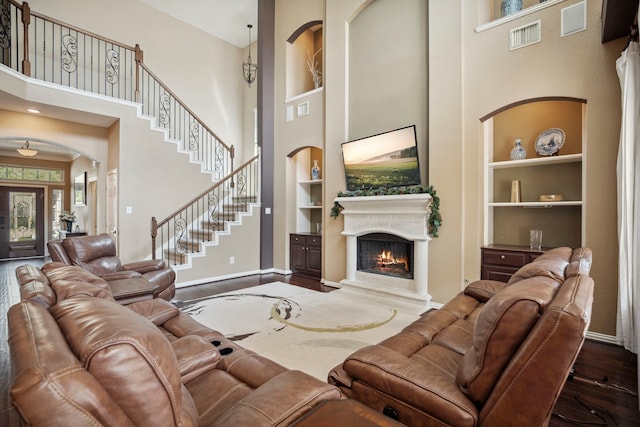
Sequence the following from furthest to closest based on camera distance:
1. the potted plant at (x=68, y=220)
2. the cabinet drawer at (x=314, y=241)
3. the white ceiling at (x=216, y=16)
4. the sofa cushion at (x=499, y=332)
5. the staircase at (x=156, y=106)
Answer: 1. the potted plant at (x=68, y=220)
2. the white ceiling at (x=216, y=16)
3. the cabinet drawer at (x=314, y=241)
4. the staircase at (x=156, y=106)
5. the sofa cushion at (x=499, y=332)

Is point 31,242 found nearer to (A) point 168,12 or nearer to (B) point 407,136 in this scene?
(A) point 168,12

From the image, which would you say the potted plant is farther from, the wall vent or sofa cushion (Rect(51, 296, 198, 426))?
the wall vent

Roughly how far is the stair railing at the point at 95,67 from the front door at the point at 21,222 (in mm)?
5536

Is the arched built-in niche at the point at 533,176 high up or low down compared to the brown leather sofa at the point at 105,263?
up

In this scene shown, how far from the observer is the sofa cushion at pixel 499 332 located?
115 centimetres

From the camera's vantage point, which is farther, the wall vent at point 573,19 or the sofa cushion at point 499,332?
the wall vent at point 573,19

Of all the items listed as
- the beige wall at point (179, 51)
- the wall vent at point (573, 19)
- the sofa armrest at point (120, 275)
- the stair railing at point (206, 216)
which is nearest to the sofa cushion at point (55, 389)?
the sofa armrest at point (120, 275)

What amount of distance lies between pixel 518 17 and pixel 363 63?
226cm

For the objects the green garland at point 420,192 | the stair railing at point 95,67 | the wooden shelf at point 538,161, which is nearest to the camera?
the wooden shelf at point 538,161

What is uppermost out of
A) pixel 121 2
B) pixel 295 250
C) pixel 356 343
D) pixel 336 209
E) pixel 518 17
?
pixel 121 2

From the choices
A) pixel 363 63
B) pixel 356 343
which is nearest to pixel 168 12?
pixel 363 63

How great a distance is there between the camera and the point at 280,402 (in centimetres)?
105

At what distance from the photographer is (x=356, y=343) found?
3.14m

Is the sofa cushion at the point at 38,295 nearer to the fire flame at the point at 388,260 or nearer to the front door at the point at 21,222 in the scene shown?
the fire flame at the point at 388,260
